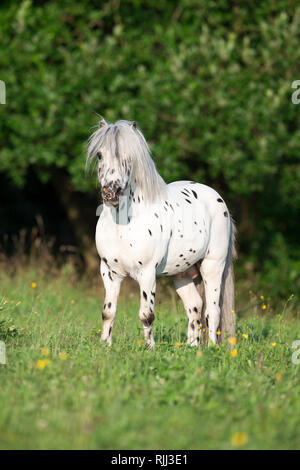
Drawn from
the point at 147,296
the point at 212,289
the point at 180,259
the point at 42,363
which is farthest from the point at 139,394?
the point at 212,289

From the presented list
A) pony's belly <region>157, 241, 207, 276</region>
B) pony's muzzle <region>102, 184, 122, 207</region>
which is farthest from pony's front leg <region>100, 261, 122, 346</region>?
pony's muzzle <region>102, 184, 122, 207</region>

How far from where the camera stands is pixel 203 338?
272 inches

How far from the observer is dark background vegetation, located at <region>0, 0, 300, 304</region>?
11375 millimetres

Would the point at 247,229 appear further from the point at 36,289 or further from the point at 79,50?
the point at 36,289

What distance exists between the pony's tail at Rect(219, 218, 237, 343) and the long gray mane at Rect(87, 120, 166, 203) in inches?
59.2

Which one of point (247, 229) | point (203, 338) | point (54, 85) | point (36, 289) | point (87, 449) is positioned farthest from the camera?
point (247, 229)

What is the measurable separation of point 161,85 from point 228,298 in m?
5.84

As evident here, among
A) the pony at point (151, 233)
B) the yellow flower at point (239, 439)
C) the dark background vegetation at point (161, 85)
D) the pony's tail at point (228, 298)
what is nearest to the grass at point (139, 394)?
the yellow flower at point (239, 439)

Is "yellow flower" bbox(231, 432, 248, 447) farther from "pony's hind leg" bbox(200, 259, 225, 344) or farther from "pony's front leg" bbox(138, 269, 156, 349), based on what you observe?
"pony's hind leg" bbox(200, 259, 225, 344)

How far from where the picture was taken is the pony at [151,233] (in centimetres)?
549

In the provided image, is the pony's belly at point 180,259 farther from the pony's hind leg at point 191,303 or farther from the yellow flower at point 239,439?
the yellow flower at point 239,439

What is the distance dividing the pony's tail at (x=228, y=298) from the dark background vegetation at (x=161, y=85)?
4.49m

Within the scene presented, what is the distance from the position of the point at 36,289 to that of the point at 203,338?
3443mm
